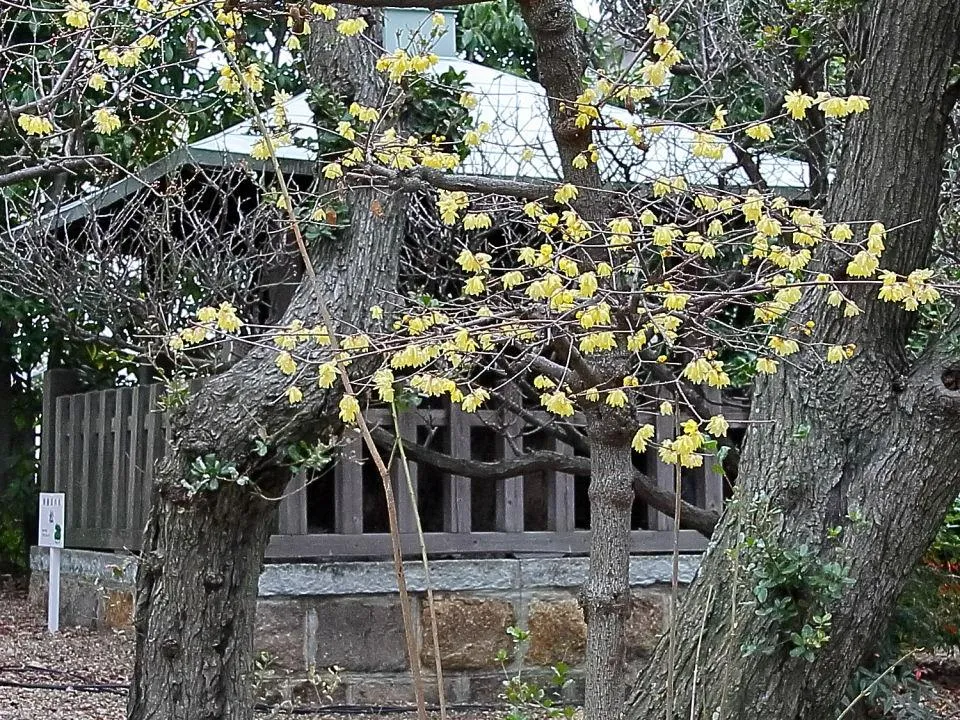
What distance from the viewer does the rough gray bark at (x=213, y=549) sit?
4.84 metres

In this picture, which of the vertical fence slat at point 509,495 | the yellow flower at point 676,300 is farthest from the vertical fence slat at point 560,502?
the yellow flower at point 676,300

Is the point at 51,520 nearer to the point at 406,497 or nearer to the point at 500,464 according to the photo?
the point at 406,497

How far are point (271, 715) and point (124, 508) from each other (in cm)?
231

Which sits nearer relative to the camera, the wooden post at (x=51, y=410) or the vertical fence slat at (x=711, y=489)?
the vertical fence slat at (x=711, y=489)

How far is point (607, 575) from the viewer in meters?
3.93

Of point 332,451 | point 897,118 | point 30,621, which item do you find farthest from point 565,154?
point 30,621

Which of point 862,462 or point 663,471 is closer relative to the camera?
point 862,462

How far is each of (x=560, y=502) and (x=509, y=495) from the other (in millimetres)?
346

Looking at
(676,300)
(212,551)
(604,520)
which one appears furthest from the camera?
Answer: (212,551)

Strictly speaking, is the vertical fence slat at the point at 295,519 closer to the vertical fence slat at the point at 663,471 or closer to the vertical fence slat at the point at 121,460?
the vertical fence slat at the point at 121,460

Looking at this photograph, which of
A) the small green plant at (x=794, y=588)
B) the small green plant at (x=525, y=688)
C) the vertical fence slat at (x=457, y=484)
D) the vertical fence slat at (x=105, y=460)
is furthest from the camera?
the vertical fence slat at (x=105, y=460)

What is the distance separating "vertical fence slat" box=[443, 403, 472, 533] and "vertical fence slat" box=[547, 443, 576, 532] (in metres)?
0.55

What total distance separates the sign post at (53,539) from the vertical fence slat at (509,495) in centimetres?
304

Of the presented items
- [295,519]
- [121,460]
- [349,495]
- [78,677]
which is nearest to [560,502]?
[349,495]
